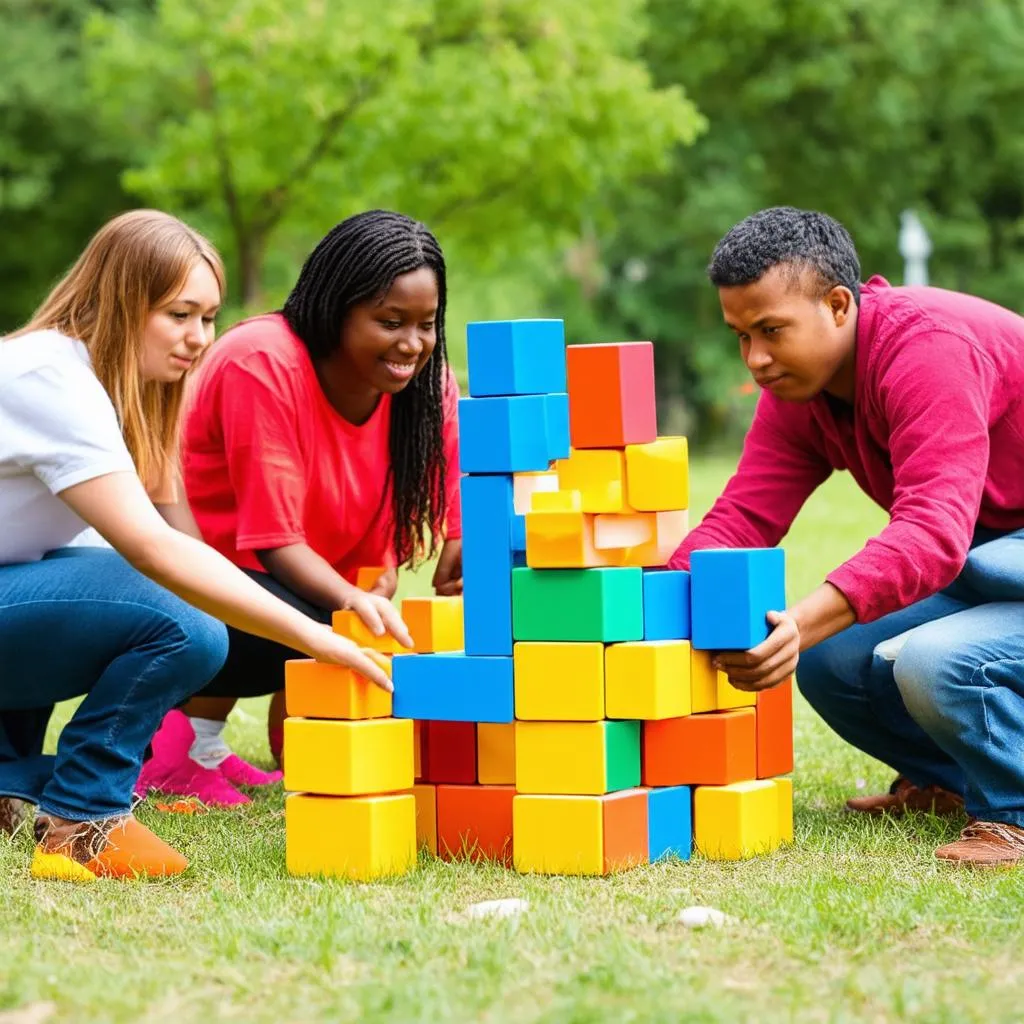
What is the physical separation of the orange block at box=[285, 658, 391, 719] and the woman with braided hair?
46 cm

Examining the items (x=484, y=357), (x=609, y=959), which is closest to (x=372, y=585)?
(x=484, y=357)

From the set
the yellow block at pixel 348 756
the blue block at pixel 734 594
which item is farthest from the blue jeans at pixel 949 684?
the yellow block at pixel 348 756

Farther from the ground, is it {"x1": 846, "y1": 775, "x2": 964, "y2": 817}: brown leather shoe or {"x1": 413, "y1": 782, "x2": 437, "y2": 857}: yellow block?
{"x1": 413, "y1": 782, "x2": 437, "y2": 857}: yellow block

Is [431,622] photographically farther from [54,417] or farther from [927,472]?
[927,472]

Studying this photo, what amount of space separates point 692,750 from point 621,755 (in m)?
0.18

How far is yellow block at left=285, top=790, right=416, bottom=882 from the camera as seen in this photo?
3.23 meters

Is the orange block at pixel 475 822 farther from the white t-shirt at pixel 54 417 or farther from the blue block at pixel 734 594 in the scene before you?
the white t-shirt at pixel 54 417

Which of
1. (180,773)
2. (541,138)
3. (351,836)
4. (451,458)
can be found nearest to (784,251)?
(451,458)

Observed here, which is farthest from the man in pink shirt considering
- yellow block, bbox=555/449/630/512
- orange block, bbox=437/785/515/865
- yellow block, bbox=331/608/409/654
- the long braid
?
the long braid

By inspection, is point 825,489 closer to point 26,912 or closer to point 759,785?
point 759,785

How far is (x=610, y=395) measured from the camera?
11.1 feet

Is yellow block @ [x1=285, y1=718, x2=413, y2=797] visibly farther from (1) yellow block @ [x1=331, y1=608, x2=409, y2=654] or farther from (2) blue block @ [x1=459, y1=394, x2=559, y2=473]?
(2) blue block @ [x1=459, y1=394, x2=559, y2=473]

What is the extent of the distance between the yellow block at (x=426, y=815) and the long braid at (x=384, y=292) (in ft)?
3.25

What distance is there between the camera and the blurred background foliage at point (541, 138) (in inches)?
788
